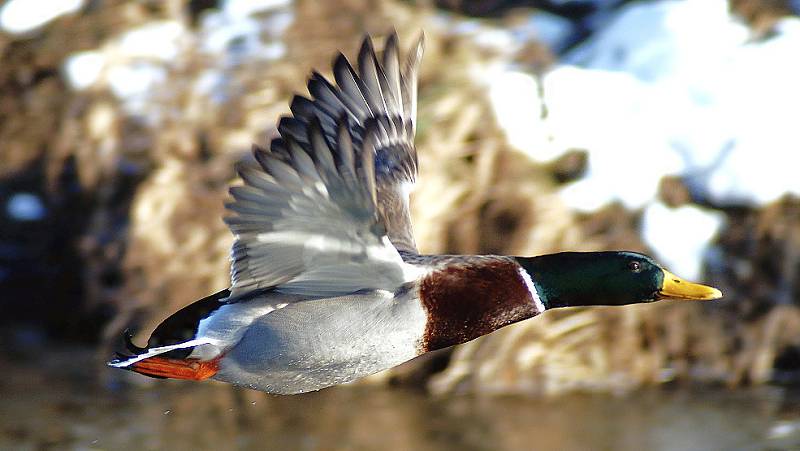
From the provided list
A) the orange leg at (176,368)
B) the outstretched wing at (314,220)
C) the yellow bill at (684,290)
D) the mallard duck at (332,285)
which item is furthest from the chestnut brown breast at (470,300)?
the orange leg at (176,368)

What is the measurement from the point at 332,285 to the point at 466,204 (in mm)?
2676

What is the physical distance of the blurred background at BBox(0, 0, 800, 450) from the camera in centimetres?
575

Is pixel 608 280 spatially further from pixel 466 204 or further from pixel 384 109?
pixel 466 204

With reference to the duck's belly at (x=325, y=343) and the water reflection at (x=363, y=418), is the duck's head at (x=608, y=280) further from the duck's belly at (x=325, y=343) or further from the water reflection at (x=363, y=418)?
the water reflection at (x=363, y=418)

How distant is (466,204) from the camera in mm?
6152

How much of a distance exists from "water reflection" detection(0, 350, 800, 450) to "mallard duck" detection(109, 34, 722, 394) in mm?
1867

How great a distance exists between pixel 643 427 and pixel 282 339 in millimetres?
2624

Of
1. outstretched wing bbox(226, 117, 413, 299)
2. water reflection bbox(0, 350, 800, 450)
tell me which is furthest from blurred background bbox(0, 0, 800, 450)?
outstretched wing bbox(226, 117, 413, 299)

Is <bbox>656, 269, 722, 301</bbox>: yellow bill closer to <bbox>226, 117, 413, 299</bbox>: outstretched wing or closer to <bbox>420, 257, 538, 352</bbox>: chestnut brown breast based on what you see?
<bbox>420, 257, 538, 352</bbox>: chestnut brown breast

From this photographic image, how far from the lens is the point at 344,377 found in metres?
3.62

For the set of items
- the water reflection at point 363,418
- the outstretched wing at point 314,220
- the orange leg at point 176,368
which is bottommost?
the water reflection at point 363,418

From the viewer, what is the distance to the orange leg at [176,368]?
3.58 meters

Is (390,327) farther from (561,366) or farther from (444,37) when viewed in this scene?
(444,37)

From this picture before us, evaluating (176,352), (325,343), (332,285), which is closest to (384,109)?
(332,285)
